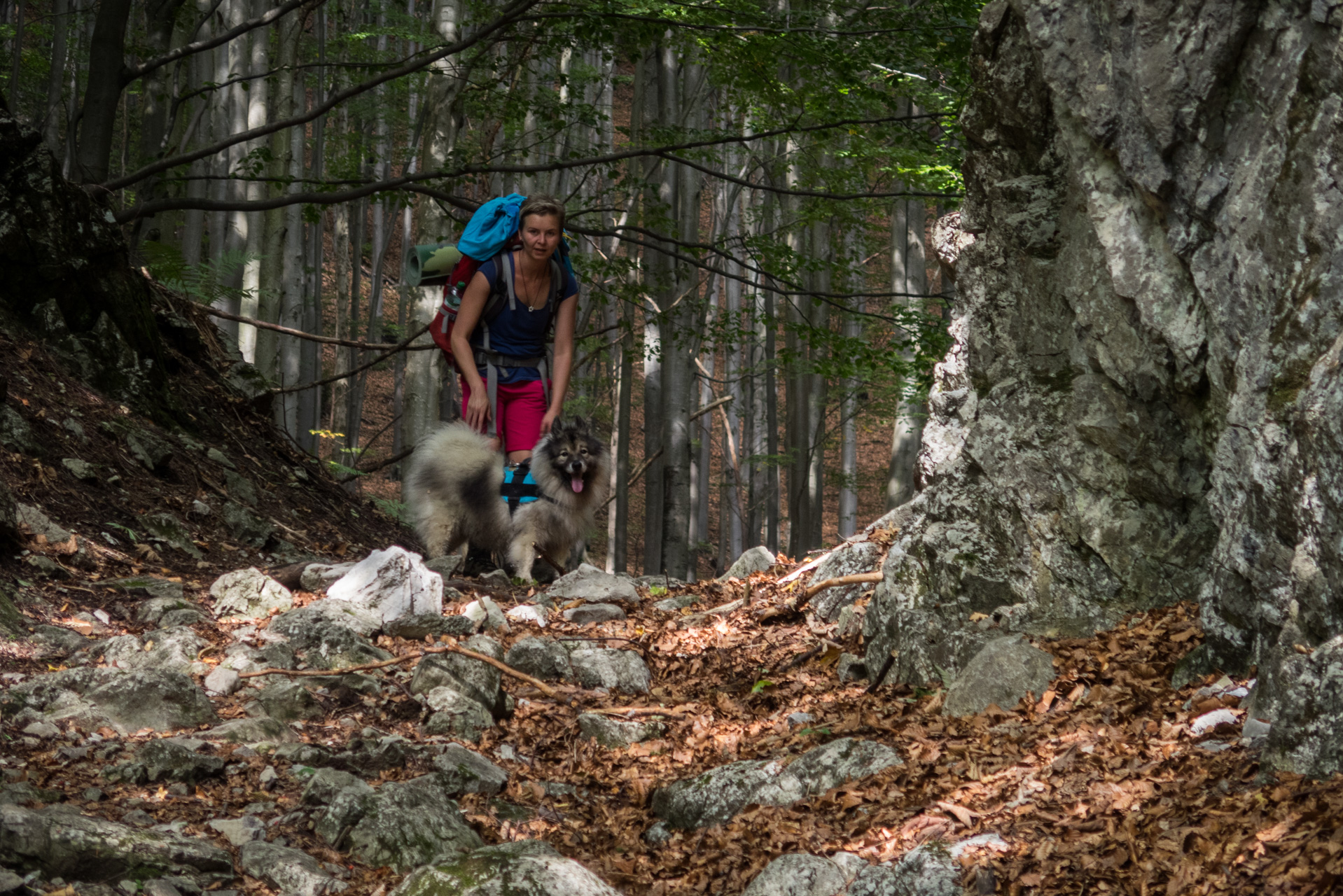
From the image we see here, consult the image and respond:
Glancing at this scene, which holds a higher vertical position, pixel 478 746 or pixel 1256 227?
pixel 1256 227

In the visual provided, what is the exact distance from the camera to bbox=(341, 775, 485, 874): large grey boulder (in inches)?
125

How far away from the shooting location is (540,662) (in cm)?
528

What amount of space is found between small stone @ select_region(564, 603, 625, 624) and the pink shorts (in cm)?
165

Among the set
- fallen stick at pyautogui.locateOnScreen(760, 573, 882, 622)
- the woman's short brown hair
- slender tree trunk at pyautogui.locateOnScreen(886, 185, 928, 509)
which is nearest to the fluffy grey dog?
the woman's short brown hair

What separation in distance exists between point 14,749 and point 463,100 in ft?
28.3

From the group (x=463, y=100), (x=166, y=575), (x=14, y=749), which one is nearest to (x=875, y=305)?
(x=463, y=100)

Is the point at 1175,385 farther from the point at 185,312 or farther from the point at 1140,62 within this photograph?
the point at 185,312

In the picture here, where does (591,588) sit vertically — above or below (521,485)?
below

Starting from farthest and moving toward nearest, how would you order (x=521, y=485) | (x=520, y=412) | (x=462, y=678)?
(x=521, y=485) < (x=520, y=412) < (x=462, y=678)

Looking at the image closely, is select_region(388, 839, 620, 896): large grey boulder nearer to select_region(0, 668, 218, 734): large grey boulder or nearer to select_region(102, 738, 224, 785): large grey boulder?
select_region(102, 738, 224, 785): large grey boulder

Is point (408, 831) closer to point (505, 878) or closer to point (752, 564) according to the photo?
point (505, 878)

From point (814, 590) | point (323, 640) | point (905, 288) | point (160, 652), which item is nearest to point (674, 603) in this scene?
point (814, 590)

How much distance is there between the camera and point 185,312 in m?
9.28

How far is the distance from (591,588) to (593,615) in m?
0.65
